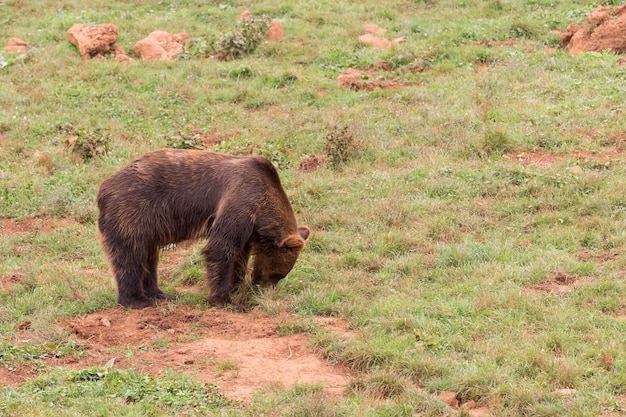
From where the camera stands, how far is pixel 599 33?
46.7 feet

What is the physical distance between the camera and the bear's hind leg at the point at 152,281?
8.26 meters

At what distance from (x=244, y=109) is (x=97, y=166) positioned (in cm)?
285

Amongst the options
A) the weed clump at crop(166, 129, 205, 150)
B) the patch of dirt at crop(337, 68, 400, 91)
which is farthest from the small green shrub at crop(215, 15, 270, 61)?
the weed clump at crop(166, 129, 205, 150)

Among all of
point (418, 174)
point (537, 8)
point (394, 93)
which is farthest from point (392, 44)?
point (418, 174)

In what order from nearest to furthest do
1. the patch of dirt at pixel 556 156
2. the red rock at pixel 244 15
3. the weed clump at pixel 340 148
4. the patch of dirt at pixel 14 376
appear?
the patch of dirt at pixel 14 376
the patch of dirt at pixel 556 156
the weed clump at pixel 340 148
the red rock at pixel 244 15

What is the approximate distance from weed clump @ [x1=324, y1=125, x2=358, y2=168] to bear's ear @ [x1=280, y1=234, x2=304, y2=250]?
3180 mm

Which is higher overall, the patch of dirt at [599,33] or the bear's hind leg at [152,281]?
the patch of dirt at [599,33]

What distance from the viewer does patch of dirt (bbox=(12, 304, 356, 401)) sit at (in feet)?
21.5

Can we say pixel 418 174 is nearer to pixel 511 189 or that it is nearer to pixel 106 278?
pixel 511 189

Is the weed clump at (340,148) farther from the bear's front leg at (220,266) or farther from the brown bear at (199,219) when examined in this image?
the bear's front leg at (220,266)

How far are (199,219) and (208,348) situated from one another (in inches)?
60.9

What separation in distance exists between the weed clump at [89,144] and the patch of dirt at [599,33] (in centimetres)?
768

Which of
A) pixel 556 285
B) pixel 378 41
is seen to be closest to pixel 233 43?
pixel 378 41

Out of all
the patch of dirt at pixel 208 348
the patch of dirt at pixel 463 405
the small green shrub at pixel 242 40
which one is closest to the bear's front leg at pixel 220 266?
the patch of dirt at pixel 208 348
